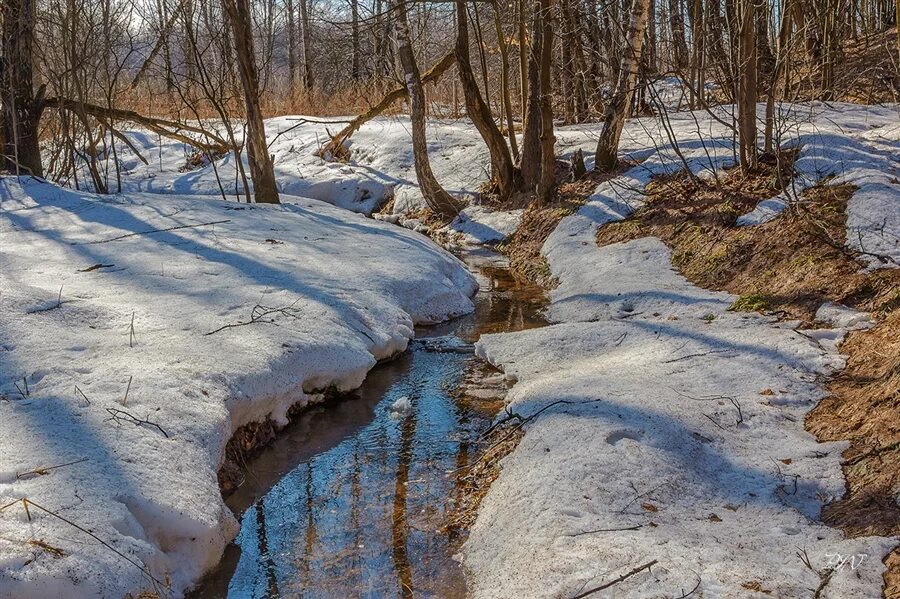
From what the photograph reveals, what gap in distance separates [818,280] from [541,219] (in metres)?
5.94

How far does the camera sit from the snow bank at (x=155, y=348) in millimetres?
3709

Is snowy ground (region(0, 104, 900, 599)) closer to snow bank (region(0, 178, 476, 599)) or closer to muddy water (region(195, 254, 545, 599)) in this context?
snow bank (region(0, 178, 476, 599))

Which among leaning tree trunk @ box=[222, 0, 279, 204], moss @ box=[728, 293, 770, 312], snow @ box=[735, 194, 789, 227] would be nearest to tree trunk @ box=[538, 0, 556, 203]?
snow @ box=[735, 194, 789, 227]

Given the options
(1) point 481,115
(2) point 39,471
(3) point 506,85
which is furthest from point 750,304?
(3) point 506,85

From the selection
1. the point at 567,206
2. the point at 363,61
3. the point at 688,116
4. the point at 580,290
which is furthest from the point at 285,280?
the point at 363,61

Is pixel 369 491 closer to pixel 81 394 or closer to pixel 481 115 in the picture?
pixel 81 394

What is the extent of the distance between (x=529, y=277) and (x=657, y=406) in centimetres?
605

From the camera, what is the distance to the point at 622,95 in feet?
39.2

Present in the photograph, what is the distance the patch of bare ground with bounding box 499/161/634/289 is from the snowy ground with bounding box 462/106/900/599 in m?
3.72

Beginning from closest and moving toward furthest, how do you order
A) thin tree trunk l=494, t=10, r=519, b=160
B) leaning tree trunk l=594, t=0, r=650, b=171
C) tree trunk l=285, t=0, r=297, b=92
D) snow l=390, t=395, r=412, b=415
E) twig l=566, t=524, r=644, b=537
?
1. twig l=566, t=524, r=644, b=537
2. snow l=390, t=395, r=412, b=415
3. leaning tree trunk l=594, t=0, r=650, b=171
4. thin tree trunk l=494, t=10, r=519, b=160
5. tree trunk l=285, t=0, r=297, b=92

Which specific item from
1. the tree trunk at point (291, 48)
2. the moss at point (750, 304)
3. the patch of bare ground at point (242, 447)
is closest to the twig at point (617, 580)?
the patch of bare ground at point (242, 447)

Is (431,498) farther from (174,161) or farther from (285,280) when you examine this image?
(174,161)

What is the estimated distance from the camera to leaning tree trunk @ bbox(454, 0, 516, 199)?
13062 mm

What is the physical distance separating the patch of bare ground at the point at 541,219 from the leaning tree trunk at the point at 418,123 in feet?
6.25
